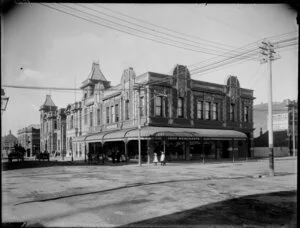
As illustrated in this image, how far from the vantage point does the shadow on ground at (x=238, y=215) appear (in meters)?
6.68

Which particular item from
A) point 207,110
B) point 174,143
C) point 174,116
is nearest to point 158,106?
point 174,116

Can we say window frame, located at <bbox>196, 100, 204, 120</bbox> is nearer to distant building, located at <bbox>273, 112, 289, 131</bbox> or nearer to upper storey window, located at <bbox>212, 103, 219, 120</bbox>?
upper storey window, located at <bbox>212, 103, 219, 120</bbox>

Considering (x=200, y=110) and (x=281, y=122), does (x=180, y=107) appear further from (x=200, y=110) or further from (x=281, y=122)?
(x=281, y=122)

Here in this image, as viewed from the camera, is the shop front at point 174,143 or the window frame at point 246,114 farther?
the window frame at point 246,114

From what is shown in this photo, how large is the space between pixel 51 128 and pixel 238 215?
196ft

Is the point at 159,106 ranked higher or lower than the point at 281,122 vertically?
higher

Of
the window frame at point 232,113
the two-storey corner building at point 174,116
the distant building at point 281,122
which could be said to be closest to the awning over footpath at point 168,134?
the two-storey corner building at point 174,116

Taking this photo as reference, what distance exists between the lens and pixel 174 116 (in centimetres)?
3120

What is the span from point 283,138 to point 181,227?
47.4 m

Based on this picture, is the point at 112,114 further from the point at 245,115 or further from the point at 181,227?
the point at 181,227

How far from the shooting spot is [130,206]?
27.7ft

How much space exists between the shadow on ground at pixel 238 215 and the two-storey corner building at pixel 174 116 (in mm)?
17581

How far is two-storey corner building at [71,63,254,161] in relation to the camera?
28953 mm

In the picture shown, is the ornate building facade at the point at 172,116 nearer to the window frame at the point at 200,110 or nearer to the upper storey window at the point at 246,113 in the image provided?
the window frame at the point at 200,110
